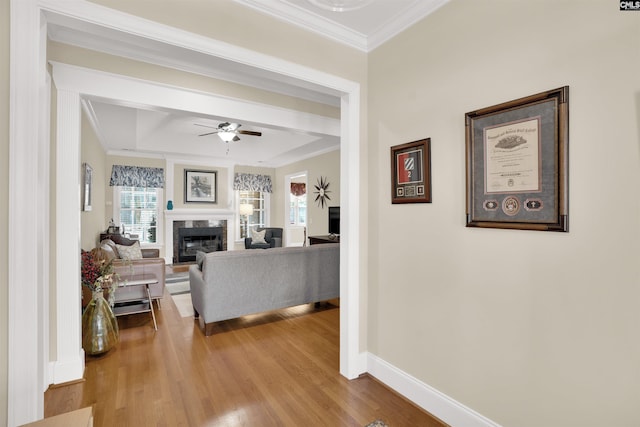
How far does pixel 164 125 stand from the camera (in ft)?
17.1

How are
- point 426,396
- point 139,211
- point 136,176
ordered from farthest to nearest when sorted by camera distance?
point 139,211, point 136,176, point 426,396

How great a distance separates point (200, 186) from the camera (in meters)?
8.07

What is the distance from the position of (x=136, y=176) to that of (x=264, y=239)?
3.27 meters

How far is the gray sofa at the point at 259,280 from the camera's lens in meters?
3.35

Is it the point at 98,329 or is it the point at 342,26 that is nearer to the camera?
the point at 342,26

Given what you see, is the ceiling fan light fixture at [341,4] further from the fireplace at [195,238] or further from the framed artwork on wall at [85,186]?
the fireplace at [195,238]

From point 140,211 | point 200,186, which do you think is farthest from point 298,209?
point 140,211

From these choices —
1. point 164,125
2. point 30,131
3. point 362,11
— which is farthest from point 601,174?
point 164,125

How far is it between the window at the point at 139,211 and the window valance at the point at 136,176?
23 centimetres

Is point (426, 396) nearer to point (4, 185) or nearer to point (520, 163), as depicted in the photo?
point (520, 163)

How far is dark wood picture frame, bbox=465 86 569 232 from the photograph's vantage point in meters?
1.46

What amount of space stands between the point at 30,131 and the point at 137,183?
6.47m

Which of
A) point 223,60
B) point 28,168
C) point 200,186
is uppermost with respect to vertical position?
point 223,60

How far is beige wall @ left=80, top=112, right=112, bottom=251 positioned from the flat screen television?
152 inches
